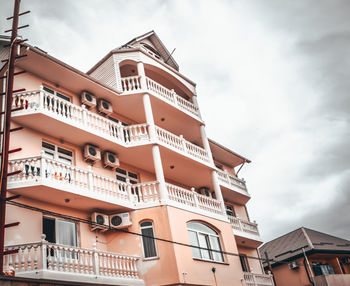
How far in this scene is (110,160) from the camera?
1738 centimetres

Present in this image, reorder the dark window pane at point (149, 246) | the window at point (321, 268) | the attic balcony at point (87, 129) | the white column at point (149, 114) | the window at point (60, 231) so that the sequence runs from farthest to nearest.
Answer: the window at point (321, 268)
the white column at point (149, 114)
the dark window pane at point (149, 246)
the attic balcony at point (87, 129)
the window at point (60, 231)

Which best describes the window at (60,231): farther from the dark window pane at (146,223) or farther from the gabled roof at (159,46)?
the gabled roof at (159,46)

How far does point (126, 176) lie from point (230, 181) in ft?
26.1

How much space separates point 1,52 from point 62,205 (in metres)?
7.71

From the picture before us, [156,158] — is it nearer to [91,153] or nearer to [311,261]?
[91,153]

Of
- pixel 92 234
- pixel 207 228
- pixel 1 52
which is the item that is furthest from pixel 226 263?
pixel 1 52

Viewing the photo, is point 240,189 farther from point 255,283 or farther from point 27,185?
point 27,185

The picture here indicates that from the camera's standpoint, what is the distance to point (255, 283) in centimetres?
1956

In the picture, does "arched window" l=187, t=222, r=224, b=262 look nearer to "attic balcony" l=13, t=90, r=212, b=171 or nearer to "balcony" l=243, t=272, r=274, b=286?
"balcony" l=243, t=272, r=274, b=286

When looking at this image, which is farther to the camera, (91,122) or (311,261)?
(311,261)

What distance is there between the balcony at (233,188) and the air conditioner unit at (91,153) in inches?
328

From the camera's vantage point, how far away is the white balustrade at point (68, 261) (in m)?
11.4

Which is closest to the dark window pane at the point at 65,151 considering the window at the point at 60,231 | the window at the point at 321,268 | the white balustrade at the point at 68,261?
the window at the point at 60,231

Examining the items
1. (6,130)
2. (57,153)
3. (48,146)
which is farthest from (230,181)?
(6,130)
